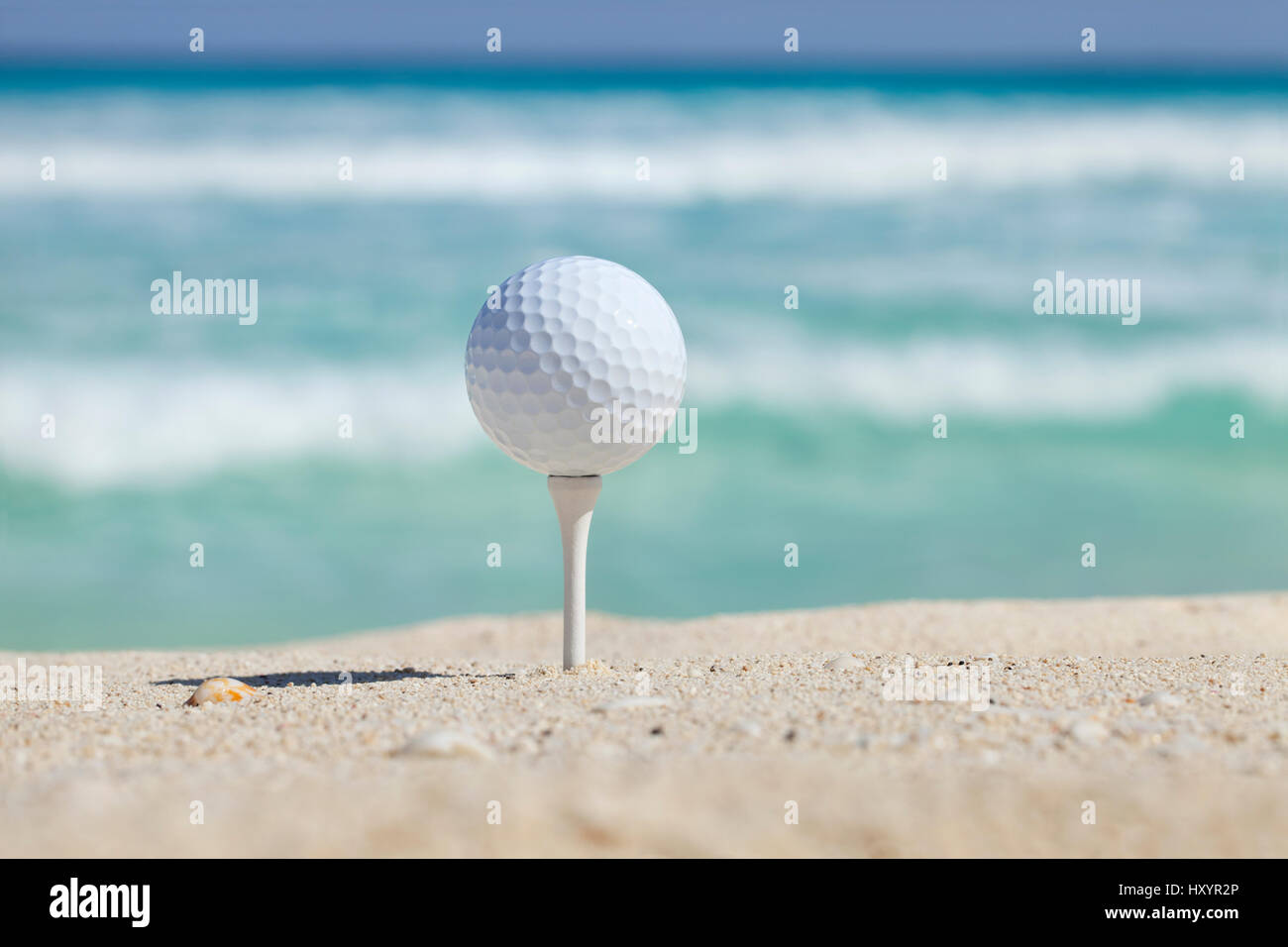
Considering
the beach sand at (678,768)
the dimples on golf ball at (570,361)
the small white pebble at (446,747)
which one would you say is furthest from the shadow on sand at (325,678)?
the small white pebble at (446,747)

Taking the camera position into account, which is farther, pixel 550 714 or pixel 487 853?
pixel 550 714

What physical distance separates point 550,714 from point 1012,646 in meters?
7.43

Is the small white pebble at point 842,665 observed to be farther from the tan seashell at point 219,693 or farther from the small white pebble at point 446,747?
the tan seashell at point 219,693

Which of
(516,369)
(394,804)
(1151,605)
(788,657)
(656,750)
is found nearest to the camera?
(394,804)

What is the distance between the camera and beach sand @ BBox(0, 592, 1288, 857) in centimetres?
431

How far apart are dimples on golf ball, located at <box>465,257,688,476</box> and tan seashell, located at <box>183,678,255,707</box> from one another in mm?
2719

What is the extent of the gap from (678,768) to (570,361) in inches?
158

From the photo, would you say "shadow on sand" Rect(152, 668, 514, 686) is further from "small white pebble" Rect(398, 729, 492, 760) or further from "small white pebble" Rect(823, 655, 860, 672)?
"small white pebble" Rect(398, 729, 492, 760)

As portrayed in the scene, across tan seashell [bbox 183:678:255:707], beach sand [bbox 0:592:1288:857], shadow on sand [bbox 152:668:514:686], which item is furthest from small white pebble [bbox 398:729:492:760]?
shadow on sand [bbox 152:668:514:686]

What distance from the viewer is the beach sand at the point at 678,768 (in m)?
4.31
